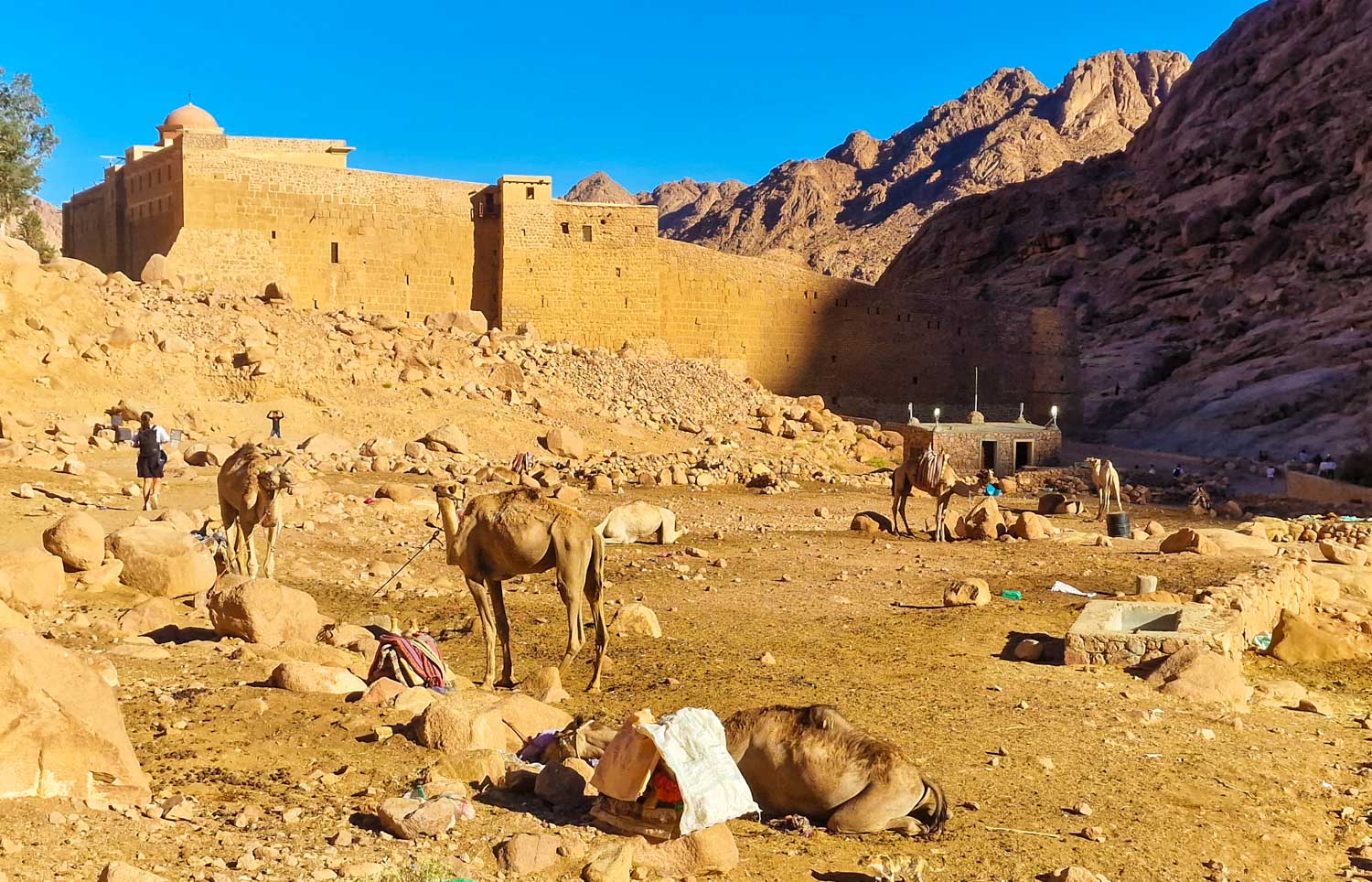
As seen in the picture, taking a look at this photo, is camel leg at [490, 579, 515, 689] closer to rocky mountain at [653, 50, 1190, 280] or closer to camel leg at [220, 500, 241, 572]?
camel leg at [220, 500, 241, 572]

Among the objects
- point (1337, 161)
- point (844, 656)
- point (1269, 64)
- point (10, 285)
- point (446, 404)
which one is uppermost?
point (1269, 64)

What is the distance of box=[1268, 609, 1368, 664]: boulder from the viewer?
10828 mm

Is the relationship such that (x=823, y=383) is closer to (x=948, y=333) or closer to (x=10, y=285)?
(x=948, y=333)

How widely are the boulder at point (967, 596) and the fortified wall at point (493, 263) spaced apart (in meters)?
19.4

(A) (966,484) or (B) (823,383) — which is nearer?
(A) (966,484)

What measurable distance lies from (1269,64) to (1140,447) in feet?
95.3

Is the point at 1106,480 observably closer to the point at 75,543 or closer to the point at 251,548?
the point at 251,548

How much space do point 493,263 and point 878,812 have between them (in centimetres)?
2591

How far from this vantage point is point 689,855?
17.1 ft

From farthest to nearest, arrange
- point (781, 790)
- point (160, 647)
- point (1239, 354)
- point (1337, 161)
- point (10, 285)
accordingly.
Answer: point (1337, 161) < point (1239, 354) < point (10, 285) < point (160, 647) < point (781, 790)

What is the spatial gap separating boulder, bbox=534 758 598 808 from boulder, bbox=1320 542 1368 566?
12503 millimetres

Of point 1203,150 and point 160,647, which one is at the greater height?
point 1203,150

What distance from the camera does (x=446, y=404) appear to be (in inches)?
977

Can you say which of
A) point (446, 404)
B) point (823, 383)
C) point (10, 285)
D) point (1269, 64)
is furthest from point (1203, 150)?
point (10, 285)
